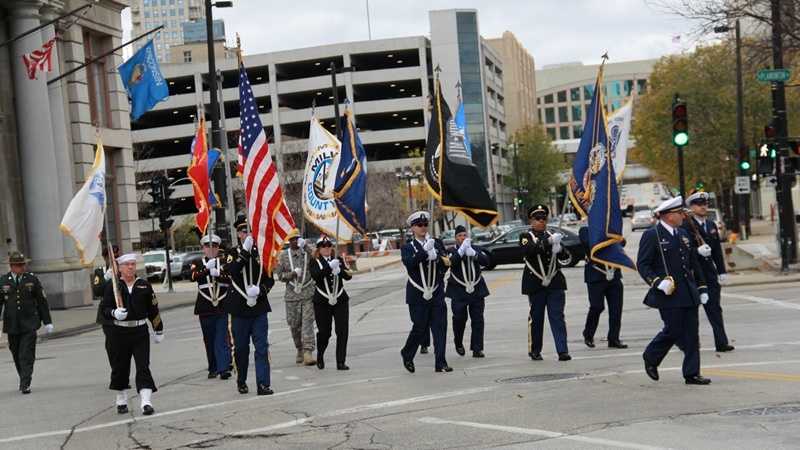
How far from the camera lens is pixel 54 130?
34.2m

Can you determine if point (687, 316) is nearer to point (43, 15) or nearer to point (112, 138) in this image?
point (43, 15)

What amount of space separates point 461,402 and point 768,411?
2983mm

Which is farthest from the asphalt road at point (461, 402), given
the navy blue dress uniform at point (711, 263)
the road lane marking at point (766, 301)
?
the road lane marking at point (766, 301)

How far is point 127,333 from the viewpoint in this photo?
12141 mm

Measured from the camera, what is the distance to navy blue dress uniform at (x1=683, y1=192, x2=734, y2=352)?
13594 millimetres

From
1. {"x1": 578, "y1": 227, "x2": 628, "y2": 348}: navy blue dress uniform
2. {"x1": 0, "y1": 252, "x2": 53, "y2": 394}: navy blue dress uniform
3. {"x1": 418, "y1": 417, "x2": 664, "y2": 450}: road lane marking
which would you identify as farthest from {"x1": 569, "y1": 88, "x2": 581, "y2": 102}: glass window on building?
Answer: {"x1": 418, "y1": 417, "x2": 664, "y2": 450}: road lane marking

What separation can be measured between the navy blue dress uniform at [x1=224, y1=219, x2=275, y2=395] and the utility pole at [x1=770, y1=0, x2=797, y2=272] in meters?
17.1

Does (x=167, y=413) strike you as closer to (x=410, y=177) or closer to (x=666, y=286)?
(x=666, y=286)

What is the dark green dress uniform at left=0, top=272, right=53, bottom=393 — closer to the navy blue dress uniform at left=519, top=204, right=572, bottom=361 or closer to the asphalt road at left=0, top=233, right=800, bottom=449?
the asphalt road at left=0, top=233, right=800, bottom=449

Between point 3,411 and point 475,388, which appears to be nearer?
point 475,388

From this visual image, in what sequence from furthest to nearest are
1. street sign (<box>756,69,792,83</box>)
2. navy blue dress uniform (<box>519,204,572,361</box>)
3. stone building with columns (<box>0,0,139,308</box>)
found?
stone building with columns (<box>0,0,139,308</box>)
street sign (<box>756,69,792,83</box>)
navy blue dress uniform (<box>519,204,572,361</box>)

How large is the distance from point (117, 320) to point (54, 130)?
2374cm

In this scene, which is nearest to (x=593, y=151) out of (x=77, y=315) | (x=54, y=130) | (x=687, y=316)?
(x=687, y=316)

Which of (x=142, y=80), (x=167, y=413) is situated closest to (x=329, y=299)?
(x=167, y=413)
